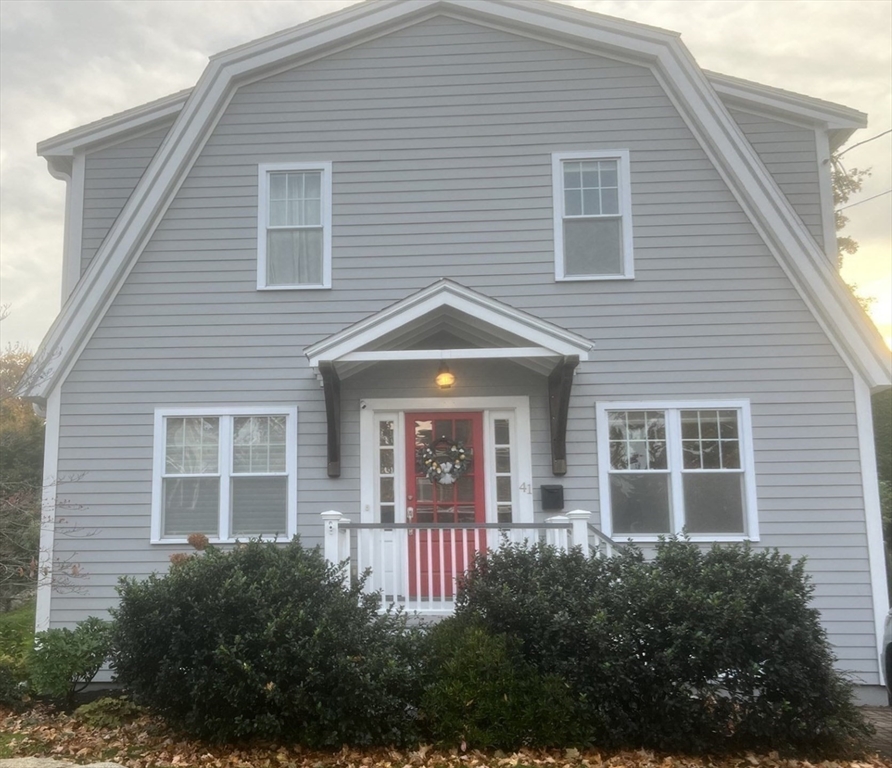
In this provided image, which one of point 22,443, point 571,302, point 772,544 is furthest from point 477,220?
point 22,443

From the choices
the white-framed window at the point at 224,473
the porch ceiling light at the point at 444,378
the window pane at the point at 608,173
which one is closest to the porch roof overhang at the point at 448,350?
the porch ceiling light at the point at 444,378

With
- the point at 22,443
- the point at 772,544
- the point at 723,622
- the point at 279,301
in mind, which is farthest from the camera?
the point at 22,443

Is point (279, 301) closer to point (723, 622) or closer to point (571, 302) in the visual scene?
point (571, 302)

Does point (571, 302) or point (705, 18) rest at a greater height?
point (705, 18)

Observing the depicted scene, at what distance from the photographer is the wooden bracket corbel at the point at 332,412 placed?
29.1 ft

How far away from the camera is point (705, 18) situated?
11.7 meters

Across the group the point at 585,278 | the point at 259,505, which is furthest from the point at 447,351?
the point at 259,505

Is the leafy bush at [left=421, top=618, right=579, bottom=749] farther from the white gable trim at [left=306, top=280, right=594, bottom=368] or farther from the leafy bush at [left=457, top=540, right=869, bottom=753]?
the white gable trim at [left=306, top=280, right=594, bottom=368]

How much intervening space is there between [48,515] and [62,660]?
2.23 m

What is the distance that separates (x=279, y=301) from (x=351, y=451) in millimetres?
1886

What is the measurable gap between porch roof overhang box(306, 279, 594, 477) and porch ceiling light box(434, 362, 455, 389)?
41 cm

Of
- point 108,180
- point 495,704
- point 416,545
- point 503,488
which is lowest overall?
point 495,704

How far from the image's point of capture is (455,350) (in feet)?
28.3

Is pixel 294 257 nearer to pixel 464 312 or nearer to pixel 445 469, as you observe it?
pixel 464 312
